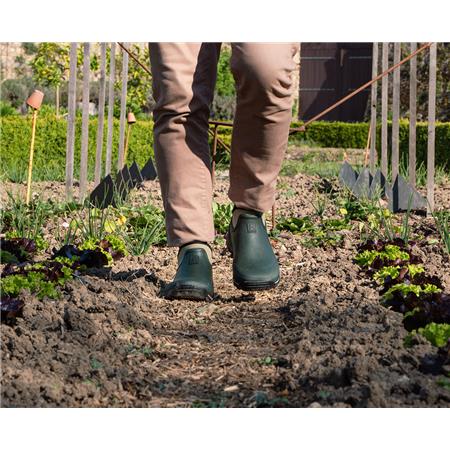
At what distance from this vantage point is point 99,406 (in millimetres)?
1818

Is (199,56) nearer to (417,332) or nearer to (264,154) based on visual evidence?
(264,154)

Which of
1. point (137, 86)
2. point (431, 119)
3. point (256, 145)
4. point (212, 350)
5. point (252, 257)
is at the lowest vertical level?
point (212, 350)

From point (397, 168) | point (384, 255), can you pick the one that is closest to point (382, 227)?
point (384, 255)

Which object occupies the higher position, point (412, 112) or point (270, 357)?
point (412, 112)

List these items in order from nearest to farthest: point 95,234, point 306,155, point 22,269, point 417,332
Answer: point 417,332 < point 22,269 < point 95,234 < point 306,155

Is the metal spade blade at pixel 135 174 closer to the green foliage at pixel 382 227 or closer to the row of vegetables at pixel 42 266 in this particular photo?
the green foliage at pixel 382 227

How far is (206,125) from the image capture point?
2.71m

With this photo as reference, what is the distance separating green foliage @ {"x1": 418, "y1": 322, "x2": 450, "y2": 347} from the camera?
2.08 m

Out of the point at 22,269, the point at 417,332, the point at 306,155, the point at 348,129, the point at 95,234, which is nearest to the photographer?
the point at 417,332

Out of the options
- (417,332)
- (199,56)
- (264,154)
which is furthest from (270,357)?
(199,56)

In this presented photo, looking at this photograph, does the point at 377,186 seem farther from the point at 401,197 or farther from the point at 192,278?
the point at 192,278

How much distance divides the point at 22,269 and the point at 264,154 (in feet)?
3.07

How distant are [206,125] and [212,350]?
0.77 metres

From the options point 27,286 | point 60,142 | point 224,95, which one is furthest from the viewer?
point 224,95
